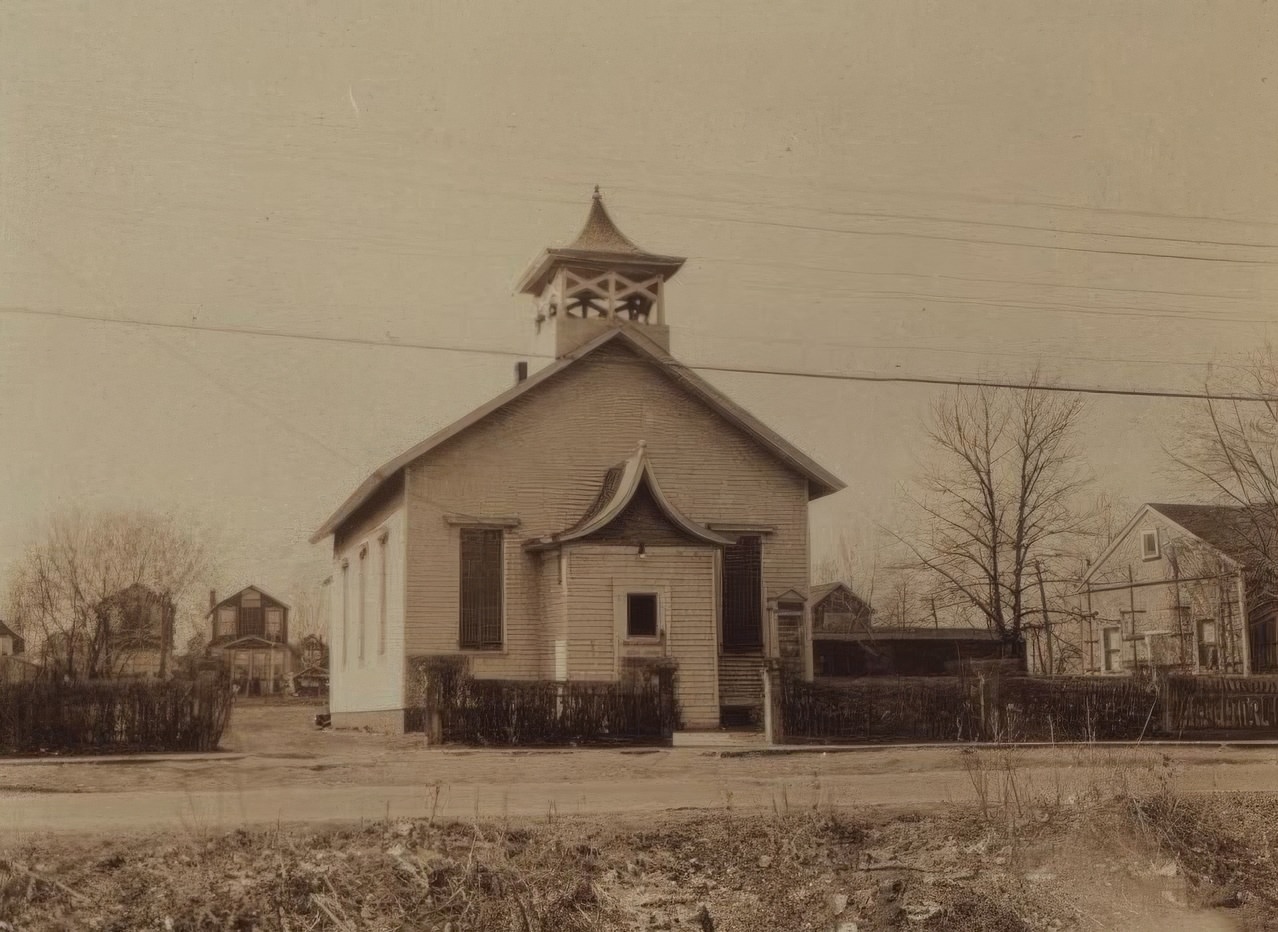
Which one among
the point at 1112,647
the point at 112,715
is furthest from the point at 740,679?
the point at 1112,647

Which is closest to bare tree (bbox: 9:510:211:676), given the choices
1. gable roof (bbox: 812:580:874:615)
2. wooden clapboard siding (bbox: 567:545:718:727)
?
wooden clapboard siding (bbox: 567:545:718:727)

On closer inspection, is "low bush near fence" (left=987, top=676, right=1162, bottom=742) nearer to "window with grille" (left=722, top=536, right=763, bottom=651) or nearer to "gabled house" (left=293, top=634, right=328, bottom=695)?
"window with grille" (left=722, top=536, right=763, bottom=651)

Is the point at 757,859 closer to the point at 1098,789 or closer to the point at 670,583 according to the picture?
the point at 1098,789

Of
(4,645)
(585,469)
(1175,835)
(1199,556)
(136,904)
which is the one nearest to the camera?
(136,904)

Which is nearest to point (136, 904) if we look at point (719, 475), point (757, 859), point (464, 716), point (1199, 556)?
point (757, 859)

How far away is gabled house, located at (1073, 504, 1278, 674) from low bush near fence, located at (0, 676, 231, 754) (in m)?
20.1

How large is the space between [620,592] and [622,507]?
1451 mm

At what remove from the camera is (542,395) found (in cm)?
2127

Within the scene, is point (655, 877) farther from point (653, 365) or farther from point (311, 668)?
point (311, 668)

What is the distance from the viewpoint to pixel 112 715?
54.0 ft

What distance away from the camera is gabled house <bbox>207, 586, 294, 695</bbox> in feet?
70.9

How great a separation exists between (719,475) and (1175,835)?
37.3 ft

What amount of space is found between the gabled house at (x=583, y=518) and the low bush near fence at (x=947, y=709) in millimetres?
1716

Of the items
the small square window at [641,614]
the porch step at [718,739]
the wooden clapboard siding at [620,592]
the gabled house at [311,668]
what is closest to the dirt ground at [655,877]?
the porch step at [718,739]
